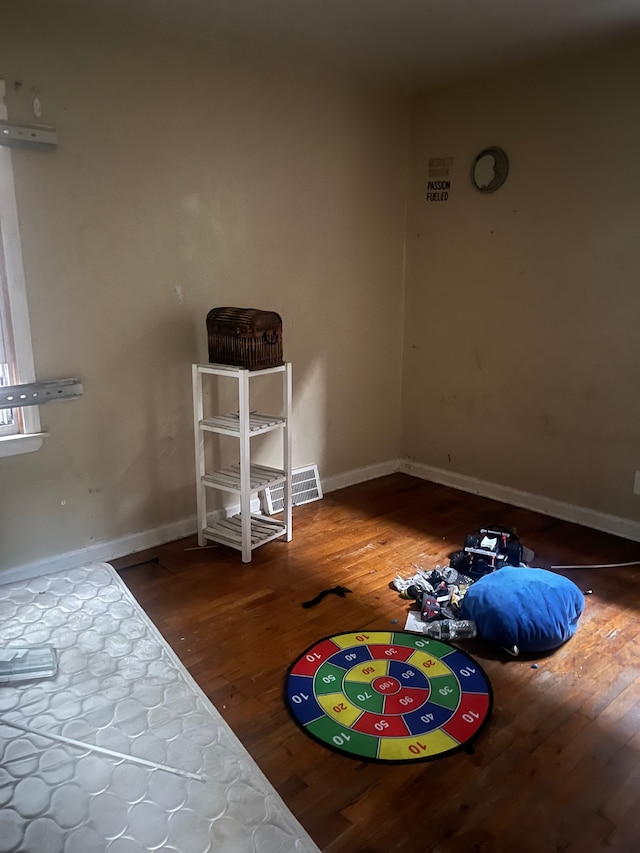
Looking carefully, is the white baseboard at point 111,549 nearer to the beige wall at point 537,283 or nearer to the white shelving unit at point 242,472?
the white shelving unit at point 242,472

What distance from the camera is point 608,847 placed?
1471mm

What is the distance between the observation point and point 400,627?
7.68 ft

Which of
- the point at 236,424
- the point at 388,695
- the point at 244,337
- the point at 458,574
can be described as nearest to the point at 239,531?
the point at 236,424

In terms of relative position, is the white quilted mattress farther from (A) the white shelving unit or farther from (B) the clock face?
(B) the clock face

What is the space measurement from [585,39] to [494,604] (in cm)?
247

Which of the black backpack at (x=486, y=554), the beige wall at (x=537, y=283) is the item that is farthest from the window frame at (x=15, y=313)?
the beige wall at (x=537, y=283)

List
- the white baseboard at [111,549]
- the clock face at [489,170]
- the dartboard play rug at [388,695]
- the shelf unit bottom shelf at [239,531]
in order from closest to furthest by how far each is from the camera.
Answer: the dartboard play rug at [388,695], the white baseboard at [111,549], the shelf unit bottom shelf at [239,531], the clock face at [489,170]

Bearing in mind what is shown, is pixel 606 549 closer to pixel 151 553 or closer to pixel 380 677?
pixel 380 677

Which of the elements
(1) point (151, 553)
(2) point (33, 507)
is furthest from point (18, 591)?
(1) point (151, 553)

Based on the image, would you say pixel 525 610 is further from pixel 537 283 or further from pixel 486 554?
pixel 537 283

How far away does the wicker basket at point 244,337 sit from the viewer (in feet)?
8.95

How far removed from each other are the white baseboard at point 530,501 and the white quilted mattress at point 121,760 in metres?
2.15

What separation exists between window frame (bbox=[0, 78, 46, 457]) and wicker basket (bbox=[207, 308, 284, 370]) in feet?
2.49

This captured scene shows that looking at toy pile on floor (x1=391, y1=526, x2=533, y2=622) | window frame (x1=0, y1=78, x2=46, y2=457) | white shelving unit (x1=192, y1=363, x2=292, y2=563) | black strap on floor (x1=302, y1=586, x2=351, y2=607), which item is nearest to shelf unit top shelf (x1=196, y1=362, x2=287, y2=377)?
white shelving unit (x1=192, y1=363, x2=292, y2=563)
